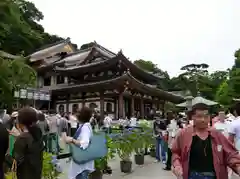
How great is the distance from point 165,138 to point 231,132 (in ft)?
15.1

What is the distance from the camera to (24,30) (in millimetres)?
6289

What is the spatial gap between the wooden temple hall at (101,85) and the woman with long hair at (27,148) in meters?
22.3

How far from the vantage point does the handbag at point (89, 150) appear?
15.3ft

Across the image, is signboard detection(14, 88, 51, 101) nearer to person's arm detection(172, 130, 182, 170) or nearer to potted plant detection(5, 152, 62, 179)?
potted plant detection(5, 152, 62, 179)

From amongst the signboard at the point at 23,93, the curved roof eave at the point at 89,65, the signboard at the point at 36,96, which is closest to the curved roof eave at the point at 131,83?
the curved roof eave at the point at 89,65

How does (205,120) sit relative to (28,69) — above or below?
below

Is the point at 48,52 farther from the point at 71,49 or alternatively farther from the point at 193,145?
the point at 193,145

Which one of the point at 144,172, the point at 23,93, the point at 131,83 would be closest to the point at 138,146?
the point at 144,172

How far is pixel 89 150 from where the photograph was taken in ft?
15.5

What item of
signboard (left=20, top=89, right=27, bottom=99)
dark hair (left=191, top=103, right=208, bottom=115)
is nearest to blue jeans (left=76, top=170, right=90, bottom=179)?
dark hair (left=191, top=103, right=208, bottom=115)

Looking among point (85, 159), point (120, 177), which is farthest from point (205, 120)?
point (120, 177)

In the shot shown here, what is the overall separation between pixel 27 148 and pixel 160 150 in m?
8.00

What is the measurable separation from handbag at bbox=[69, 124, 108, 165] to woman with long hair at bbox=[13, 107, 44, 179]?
104 cm

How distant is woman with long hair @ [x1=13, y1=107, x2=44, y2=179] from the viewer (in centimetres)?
342
